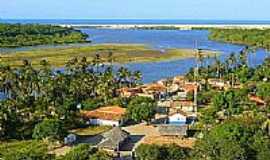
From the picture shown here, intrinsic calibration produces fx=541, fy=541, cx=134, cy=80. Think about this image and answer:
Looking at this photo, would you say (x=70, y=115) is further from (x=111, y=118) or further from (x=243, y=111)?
(x=243, y=111)

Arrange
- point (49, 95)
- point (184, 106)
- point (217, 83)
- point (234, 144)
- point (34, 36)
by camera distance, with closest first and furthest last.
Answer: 1. point (234, 144)
2. point (49, 95)
3. point (184, 106)
4. point (217, 83)
5. point (34, 36)

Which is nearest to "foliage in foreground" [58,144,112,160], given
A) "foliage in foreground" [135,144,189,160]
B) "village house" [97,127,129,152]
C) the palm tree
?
"foliage in foreground" [135,144,189,160]

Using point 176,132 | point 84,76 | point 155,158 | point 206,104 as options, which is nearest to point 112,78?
point 84,76

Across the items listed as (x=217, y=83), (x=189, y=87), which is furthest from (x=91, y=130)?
(x=217, y=83)

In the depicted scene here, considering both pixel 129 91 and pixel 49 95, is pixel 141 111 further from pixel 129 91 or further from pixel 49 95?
pixel 129 91

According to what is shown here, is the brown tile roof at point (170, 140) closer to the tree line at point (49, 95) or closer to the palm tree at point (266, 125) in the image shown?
the palm tree at point (266, 125)

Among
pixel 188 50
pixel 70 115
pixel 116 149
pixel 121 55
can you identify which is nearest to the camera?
pixel 116 149

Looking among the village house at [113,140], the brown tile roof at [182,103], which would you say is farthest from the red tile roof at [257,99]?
the village house at [113,140]
